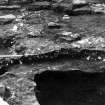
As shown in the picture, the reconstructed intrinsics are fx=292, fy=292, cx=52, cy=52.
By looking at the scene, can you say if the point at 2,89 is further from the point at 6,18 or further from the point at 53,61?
the point at 6,18

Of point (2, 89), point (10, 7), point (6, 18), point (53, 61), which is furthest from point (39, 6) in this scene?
point (2, 89)

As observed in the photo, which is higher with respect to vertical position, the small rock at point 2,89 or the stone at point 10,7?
the stone at point 10,7

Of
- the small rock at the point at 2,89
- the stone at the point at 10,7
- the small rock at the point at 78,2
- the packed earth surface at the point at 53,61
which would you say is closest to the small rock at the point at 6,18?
the packed earth surface at the point at 53,61

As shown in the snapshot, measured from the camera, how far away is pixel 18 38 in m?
3.36

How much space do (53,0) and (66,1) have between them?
0.20 m

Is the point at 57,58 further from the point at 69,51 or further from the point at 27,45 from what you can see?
the point at 27,45

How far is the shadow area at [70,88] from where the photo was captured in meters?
2.81

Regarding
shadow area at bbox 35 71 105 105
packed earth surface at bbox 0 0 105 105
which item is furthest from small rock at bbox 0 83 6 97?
shadow area at bbox 35 71 105 105

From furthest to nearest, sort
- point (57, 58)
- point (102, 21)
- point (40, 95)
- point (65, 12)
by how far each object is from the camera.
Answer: point (65, 12) < point (102, 21) < point (57, 58) < point (40, 95)

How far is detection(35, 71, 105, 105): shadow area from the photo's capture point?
2.81 meters

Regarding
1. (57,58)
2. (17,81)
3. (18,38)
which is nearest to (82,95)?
(57,58)

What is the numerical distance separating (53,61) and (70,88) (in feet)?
1.08

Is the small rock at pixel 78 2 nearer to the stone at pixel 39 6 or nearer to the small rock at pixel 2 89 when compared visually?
the stone at pixel 39 6

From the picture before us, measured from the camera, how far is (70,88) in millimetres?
2902
